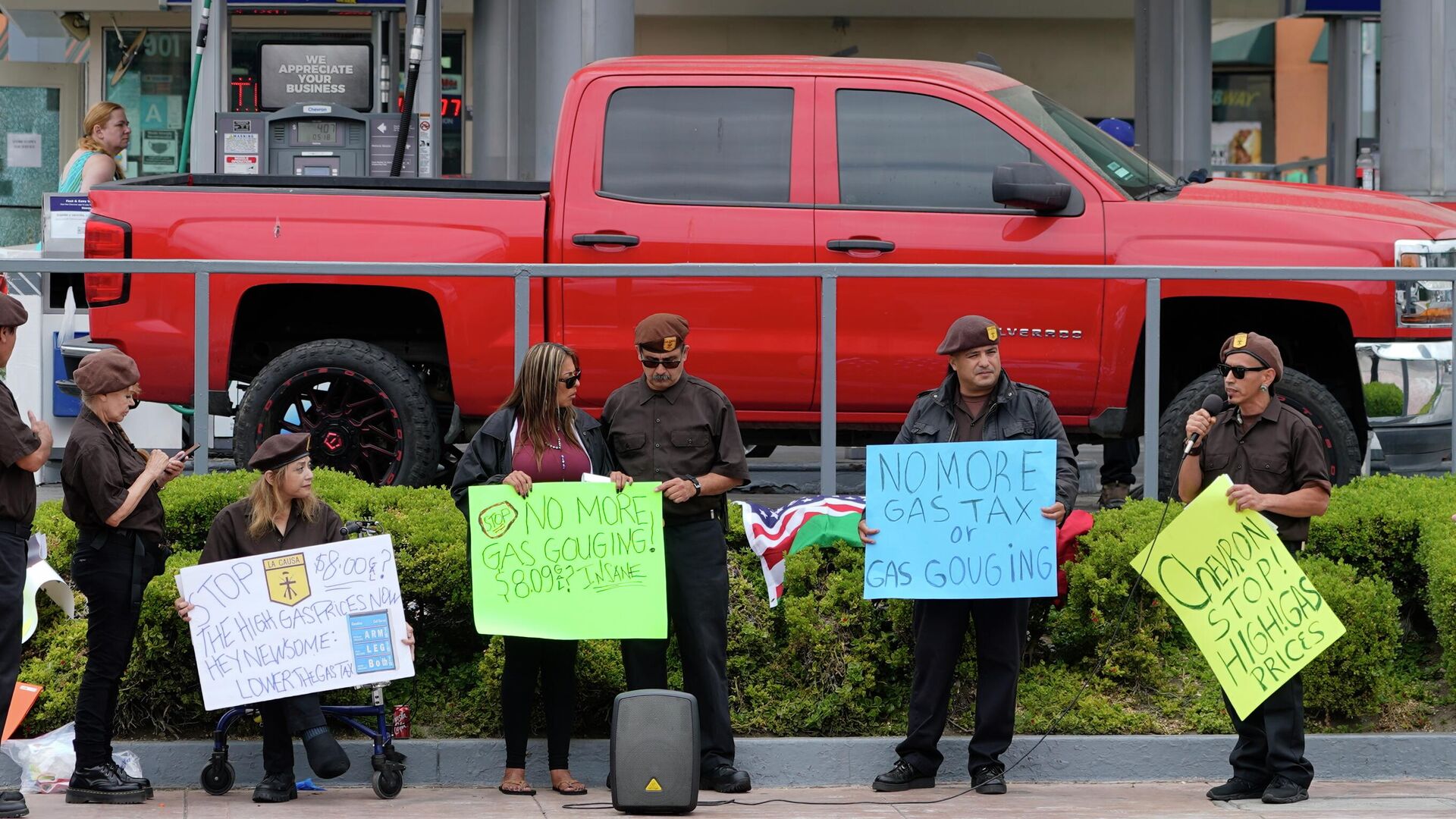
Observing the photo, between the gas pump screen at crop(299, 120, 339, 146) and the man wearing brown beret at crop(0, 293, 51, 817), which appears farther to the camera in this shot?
the gas pump screen at crop(299, 120, 339, 146)

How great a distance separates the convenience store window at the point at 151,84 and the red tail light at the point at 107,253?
476 inches

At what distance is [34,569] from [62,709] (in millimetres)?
566

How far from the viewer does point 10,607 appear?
6430 millimetres

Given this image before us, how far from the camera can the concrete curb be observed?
7305 mm

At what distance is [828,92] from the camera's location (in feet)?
29.3

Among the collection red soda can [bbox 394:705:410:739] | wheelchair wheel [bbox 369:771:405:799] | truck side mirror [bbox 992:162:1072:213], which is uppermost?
truck side mirror [bbox 992:162:1072:213]

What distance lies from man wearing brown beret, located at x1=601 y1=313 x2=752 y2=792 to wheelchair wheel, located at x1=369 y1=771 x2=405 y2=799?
3.01 ft

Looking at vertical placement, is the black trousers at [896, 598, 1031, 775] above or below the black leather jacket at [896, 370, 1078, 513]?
below

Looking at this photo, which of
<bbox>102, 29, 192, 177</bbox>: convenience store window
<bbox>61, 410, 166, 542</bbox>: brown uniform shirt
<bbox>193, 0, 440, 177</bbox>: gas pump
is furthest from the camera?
<bbox>102, 29, 192, 177</bbox>: convenience store window

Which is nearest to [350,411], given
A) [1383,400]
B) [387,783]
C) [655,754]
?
[387,783]

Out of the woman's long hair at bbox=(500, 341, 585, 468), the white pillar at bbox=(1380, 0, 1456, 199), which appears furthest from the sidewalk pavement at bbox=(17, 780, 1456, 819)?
the white pillar at bbox=(1380, 0, 1456, 199)

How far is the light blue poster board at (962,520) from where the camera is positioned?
6.95m

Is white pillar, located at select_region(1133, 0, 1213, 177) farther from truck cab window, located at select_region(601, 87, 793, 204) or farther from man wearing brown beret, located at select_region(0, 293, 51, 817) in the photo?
man wearing brown beret, located at select_region(0, 293, 51, 817)

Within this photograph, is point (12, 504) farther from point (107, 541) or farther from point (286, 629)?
point (286, 629)
